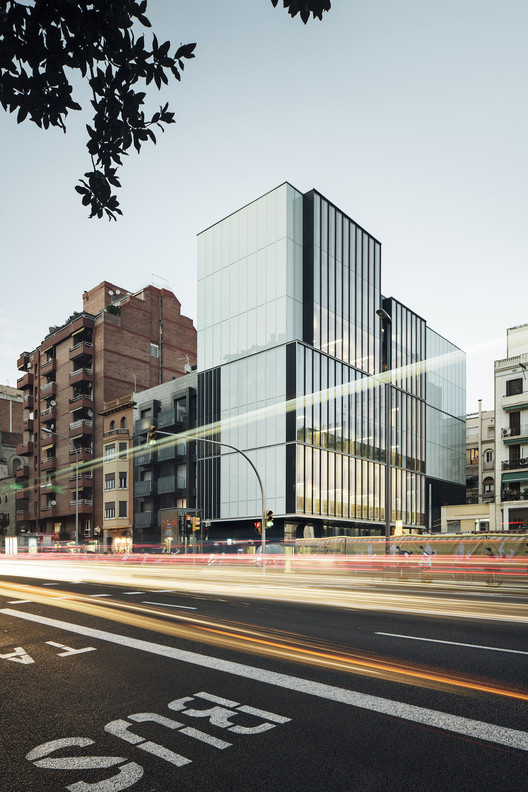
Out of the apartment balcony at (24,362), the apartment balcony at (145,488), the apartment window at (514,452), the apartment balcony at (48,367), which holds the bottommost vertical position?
the apartment balcony at (145,488)

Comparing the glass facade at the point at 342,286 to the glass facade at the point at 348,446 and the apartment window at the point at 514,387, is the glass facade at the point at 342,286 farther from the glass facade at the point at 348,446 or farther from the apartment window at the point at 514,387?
the apartment window at the point at 514,387

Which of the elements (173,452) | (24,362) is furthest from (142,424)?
(24,362)

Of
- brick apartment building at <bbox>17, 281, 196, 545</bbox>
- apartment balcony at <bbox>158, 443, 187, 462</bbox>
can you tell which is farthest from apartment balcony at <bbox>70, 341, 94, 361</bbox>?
apartment balcony at <bbox>158, 443, 187, 462</bbox>

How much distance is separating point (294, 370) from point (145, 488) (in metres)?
20.7

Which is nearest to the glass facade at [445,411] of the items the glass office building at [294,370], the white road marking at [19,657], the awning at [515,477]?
the glass office building at [294,370]

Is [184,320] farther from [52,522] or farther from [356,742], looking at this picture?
[356,742]

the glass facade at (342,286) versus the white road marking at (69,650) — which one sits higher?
the glass facade at (342,286)

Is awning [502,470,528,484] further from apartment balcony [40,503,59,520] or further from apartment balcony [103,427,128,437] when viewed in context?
apartment balcony [40,503,59,520]

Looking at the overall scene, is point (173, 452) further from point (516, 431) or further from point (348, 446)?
point (516, 431)

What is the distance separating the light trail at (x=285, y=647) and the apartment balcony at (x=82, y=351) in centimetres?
5257

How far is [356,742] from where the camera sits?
14.5 feet

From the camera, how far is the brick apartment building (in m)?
63.5

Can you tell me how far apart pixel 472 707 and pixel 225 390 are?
44675 mm

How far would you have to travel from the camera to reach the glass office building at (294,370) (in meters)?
45.0
